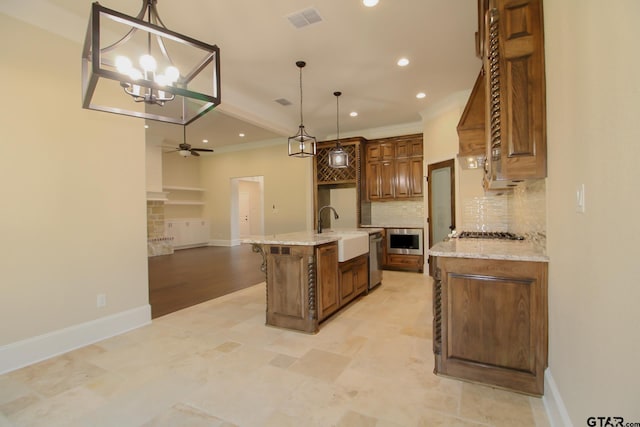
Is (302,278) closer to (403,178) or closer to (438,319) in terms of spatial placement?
(438,319)

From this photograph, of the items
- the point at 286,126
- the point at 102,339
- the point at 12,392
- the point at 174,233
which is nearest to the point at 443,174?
the point at 286,126

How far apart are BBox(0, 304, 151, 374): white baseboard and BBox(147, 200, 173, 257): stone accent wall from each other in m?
5.48

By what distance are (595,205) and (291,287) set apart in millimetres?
2437

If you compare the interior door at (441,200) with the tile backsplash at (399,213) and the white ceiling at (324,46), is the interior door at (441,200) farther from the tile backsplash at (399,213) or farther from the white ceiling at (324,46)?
the white ceiling at (324,46)

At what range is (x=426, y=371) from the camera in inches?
86.3

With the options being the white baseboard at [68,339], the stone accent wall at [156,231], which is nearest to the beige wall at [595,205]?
the white baseboard at [68,339]

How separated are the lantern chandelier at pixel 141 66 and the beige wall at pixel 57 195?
15.0 inches

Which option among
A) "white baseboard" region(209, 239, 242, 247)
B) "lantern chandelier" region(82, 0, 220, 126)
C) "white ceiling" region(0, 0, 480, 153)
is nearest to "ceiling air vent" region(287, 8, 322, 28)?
"white ceiling" region(0, 0, 480, 153)

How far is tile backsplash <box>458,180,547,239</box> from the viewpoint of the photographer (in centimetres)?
225

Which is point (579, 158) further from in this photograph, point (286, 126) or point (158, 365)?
point (286, 126)

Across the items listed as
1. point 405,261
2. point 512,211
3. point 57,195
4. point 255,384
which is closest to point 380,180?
point 405,261

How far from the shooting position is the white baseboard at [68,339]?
2283 millimetres

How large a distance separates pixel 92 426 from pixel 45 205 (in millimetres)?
1846

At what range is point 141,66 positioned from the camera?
5.74 ft
